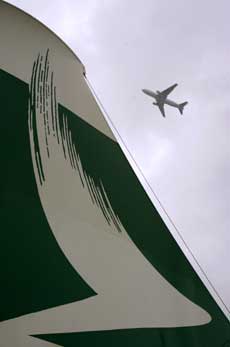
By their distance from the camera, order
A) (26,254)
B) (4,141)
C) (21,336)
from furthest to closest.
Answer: (4,141), (26,254), (21,336)

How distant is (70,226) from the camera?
5.61 m

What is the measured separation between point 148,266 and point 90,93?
2.88 metres

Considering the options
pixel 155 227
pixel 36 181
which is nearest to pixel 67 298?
pixel 36 181

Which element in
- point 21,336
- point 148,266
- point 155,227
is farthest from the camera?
point 155,227

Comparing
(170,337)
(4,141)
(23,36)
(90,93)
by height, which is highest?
(23,36)

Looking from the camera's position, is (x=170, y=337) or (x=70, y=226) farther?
(x=170, y=337)

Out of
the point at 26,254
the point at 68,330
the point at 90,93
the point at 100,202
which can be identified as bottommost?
the point at 68,330

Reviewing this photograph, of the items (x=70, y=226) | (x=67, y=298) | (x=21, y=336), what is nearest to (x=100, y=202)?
(x=70, y=226)

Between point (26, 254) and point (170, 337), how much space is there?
249 cm

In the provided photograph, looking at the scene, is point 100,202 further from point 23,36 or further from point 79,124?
point 23,36

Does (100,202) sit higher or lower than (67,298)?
higher

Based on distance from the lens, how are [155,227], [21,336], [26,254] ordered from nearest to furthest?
[21,336]
[26,254]
[155,227]

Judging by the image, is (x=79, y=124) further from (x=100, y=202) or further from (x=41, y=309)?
(x=41, y=309)

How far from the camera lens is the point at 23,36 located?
20.2 ft
